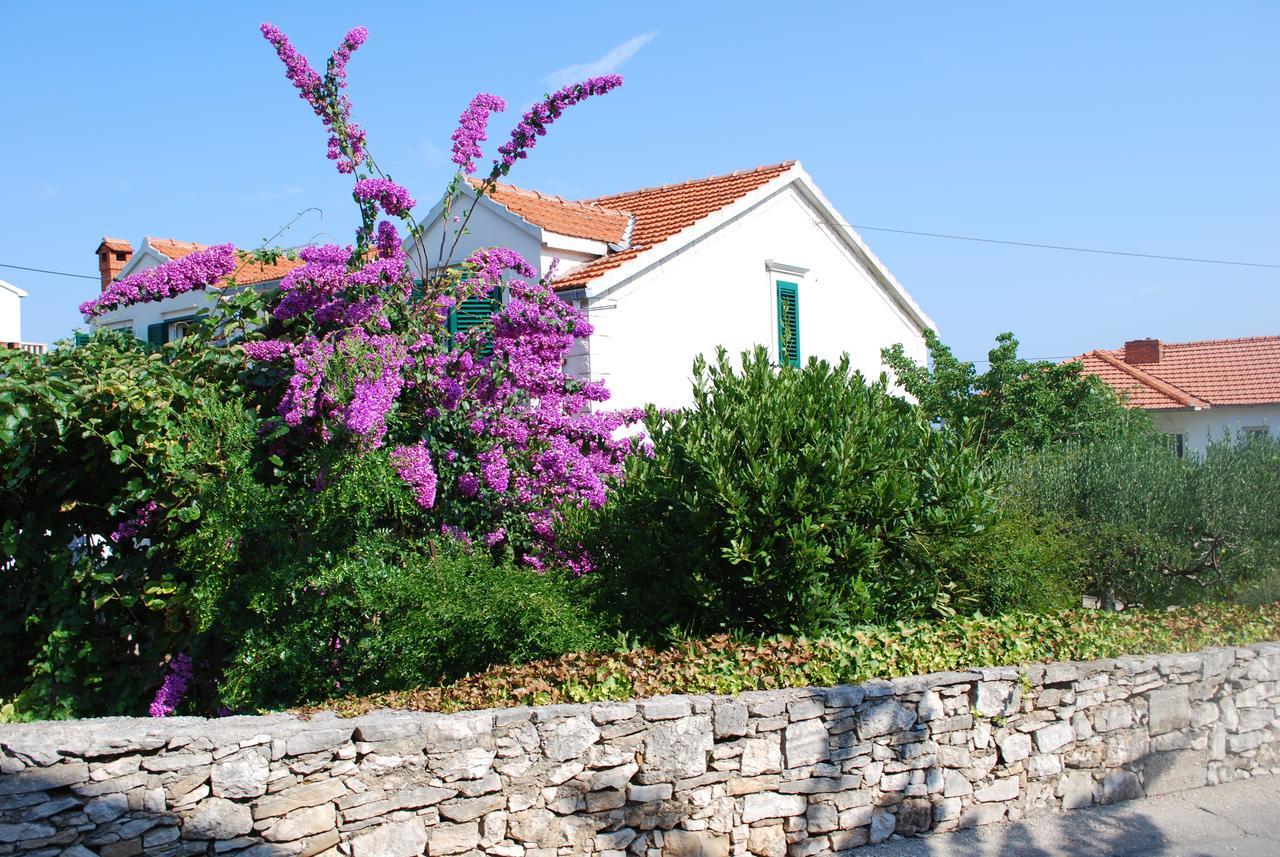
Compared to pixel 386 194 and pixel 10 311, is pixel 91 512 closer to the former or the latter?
pixel 386 194

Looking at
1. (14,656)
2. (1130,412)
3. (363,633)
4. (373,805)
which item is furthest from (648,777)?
(1130,412)

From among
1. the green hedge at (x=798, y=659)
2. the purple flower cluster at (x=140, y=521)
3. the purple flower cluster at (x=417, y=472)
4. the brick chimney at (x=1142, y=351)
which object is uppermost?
the brick chimney at (x=1142, y=351)

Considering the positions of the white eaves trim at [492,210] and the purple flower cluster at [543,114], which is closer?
the purple flower cluster at [543,114]

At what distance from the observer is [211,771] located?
441 centimetres

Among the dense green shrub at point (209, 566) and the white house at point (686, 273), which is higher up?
the white house at point (686, 273)

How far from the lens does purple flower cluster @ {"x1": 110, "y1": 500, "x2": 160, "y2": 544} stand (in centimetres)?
645

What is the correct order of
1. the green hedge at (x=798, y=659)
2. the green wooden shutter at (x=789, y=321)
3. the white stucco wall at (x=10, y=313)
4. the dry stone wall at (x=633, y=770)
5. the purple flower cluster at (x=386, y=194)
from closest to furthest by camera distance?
the dry stone wall at (x=633, y=770), the green hedge at (x=798, y=659), the purple flower cluster at (x=386, y=194), the green wooden shutter at (x=789, y=321), the white stucco wall at (x=10, y=313)

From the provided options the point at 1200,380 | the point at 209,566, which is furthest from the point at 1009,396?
the point at 1200,380

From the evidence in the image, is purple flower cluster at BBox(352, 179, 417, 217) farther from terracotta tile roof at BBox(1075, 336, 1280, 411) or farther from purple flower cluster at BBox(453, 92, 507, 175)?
terracotta tile roof at BBox(1075, 336, 1280, 411)

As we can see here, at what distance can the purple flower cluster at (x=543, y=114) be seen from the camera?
7965 mm

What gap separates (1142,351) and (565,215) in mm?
28592

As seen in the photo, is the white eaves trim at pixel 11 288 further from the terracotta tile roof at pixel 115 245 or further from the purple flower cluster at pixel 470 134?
the purple flower cluster at pixel 470 134

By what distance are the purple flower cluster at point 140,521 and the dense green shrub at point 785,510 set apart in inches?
107

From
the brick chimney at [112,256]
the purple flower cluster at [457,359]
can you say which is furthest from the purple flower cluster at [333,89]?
the brick chimney at [112,256]
